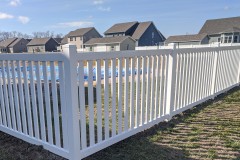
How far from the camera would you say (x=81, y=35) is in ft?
168

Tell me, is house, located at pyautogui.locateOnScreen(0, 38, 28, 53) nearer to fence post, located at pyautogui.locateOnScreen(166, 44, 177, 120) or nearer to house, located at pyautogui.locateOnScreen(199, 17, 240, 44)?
house, located at pyautogui.locateOnScreen(199, 17, 240, 44)

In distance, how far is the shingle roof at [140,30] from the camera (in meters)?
A: 44.4

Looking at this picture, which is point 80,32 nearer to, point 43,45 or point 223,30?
point 43,45

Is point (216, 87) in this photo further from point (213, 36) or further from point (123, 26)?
point (123, 26)

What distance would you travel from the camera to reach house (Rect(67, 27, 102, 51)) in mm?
51312

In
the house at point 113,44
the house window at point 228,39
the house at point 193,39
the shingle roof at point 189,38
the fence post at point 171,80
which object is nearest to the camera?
the fence post at point 171,80

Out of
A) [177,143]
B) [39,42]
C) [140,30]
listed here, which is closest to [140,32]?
[140,30]

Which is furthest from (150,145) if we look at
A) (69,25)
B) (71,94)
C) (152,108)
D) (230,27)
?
(69,25)

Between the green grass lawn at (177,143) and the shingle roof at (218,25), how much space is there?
123 ft

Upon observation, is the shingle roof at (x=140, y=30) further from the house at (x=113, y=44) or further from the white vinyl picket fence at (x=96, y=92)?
the white vinyl picket fence at (x=96, y=92)

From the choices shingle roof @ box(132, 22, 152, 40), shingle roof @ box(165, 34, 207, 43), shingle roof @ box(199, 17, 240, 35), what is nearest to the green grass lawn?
shingle roof @ box(165, 34, 207, 43)

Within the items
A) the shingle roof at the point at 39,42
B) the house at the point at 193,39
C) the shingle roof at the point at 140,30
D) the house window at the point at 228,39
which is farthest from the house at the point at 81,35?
the house window at the point at 228,39

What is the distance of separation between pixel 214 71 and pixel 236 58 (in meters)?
2.07

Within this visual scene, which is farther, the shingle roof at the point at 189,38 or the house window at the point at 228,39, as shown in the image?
the shingle roof at the point at 189,38
